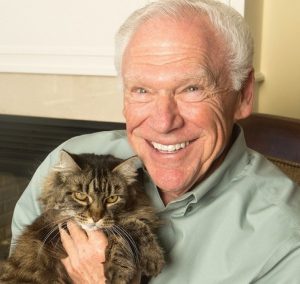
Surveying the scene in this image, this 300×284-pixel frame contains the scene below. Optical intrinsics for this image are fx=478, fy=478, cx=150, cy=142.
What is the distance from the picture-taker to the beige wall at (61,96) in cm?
246

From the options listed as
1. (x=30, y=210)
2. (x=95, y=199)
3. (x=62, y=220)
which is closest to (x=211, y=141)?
(x=95, y=199)

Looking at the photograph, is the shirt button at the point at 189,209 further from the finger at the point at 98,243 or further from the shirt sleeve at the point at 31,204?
the shirt sleeve at the point at 31,204

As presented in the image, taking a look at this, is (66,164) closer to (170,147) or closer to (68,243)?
(68,243)

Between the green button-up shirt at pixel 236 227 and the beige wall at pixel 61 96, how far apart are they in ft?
3.90

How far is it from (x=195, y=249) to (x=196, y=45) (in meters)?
0.50

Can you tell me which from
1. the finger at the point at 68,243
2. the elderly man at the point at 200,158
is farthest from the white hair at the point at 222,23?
the finger at the point at 68,243

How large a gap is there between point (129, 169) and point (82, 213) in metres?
0.18

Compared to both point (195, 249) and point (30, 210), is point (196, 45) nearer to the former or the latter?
point (195, 249)

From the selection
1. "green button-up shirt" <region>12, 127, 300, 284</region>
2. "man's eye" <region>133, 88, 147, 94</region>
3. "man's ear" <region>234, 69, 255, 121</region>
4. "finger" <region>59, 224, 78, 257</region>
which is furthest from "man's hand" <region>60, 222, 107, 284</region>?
"man's ear" <region>234, 69, 255, 121</region>

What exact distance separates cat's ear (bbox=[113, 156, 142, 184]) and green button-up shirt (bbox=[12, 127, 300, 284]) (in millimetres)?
95

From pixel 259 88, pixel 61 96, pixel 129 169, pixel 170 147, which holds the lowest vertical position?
pixel 61 96

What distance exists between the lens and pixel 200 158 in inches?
47.7

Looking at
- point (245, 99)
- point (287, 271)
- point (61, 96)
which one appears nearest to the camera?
point (287, 271)

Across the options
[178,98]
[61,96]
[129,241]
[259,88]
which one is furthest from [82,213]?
[61,96]
